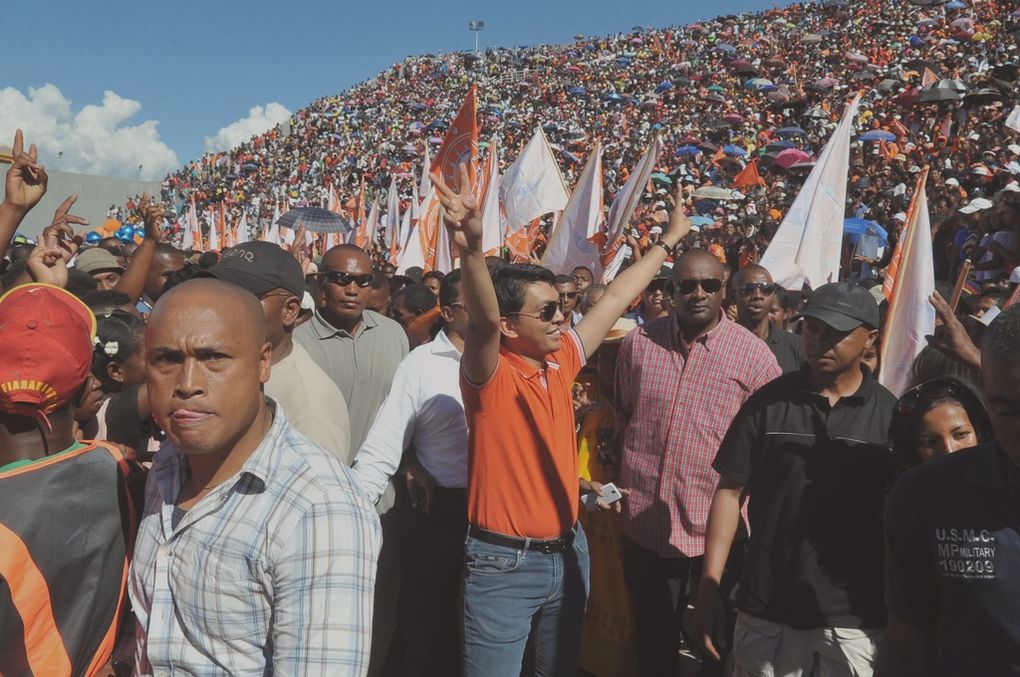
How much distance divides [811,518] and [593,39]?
170 ft

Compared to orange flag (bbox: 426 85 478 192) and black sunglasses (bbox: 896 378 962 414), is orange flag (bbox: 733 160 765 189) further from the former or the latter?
black sunglasses (bbox: 896 378 962 414)

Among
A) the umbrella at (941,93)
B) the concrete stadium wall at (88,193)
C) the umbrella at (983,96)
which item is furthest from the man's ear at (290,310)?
the concrete stadium wall at (88,193)

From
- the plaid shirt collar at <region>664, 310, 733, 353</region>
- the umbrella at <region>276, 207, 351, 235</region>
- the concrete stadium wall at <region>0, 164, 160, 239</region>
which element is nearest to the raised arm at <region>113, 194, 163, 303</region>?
the plaid shirt collar at <region>664, 310, 733, 353</region>

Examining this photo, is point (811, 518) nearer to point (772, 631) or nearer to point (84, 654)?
point (772, 631)

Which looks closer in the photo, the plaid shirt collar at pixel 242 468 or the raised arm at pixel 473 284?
the plaid shirt collar at pixel 242 468

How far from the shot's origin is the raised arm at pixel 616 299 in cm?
310

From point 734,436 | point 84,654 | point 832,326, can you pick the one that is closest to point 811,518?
point 734,436

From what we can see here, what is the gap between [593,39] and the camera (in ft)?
166

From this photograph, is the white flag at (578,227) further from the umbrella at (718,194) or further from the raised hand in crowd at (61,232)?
the umbrella at (718,194)

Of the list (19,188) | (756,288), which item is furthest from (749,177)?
(19,188)

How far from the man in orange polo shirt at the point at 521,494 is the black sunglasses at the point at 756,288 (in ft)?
8.95

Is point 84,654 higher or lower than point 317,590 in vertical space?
lower

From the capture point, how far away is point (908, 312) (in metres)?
4.09

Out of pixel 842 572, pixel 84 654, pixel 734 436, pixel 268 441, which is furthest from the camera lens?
pixel 734 436
